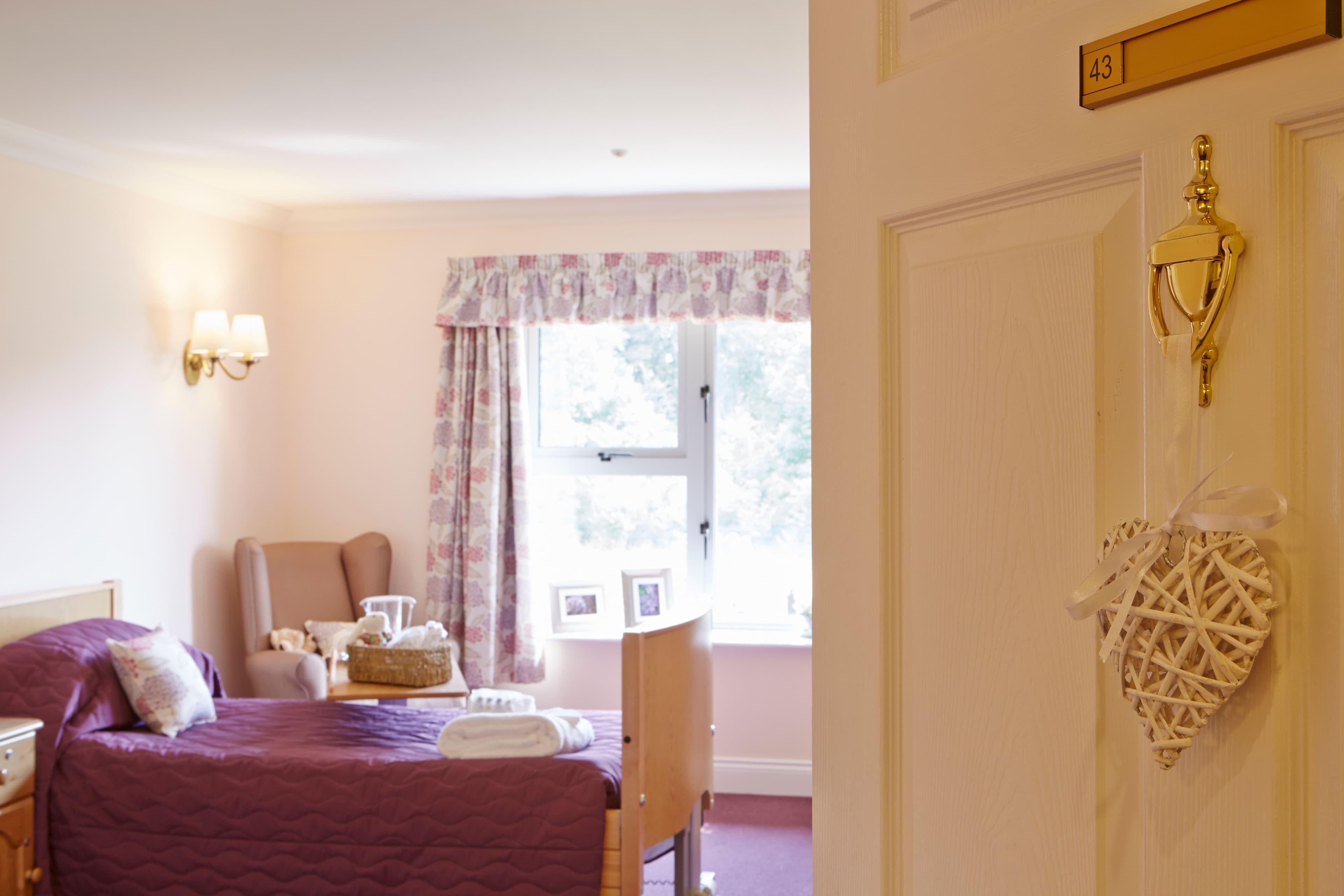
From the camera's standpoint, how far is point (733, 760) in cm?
446

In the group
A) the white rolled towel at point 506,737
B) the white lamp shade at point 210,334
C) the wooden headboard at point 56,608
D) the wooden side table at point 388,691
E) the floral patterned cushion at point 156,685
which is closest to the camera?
the white rolled towel at point 506,737

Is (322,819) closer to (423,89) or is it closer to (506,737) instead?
(506,737)

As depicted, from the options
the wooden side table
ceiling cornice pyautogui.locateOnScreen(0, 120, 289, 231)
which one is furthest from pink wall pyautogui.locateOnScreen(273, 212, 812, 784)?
the wooden side table

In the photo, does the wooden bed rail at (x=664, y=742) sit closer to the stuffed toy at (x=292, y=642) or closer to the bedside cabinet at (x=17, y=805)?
the bedside cabinet at (x=17, y=805)

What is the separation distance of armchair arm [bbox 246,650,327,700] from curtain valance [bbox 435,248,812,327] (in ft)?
5.42

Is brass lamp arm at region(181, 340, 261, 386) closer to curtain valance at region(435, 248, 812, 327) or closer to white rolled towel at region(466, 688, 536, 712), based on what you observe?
curtain valance at region(435, 248, 812, 327)

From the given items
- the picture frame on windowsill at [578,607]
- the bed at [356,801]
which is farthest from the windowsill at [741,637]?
the bed at [356,801]

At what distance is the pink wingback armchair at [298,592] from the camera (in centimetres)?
399

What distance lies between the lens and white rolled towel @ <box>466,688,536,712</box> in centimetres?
293

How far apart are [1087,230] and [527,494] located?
4.04 m

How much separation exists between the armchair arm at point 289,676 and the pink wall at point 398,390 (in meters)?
0.75

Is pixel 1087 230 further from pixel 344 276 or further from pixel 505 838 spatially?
pixel 344 276

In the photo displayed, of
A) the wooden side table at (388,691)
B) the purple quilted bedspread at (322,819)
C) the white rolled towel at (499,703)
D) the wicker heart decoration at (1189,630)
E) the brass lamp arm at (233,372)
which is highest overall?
the brass lamp arm at (233,372)

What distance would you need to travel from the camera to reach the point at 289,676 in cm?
397
